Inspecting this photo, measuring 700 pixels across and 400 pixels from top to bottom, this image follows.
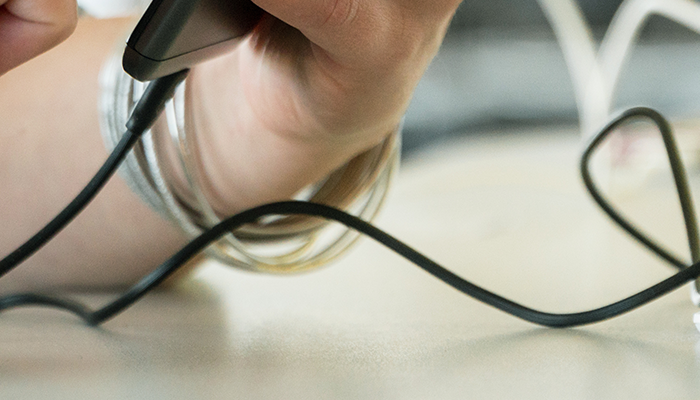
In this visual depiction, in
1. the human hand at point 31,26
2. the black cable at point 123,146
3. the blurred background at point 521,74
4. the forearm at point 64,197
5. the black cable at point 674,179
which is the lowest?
the forearm at point 64,197

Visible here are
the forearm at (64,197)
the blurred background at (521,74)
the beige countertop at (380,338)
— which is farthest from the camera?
the blurred background at (521,74)

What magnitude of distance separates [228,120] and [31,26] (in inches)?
5.6

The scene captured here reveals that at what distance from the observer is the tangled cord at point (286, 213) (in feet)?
0.65

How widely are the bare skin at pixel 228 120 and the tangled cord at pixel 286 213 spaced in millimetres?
51

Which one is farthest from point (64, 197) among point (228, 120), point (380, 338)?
point (380, 338)

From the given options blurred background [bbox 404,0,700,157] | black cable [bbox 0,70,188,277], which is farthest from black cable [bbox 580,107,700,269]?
blurred background [bbox 404,0,700,157]

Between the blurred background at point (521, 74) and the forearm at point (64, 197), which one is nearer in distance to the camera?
the forearm at point (64, 197)

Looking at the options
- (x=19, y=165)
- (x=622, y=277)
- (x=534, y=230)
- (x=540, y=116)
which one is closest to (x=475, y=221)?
(x=534, y=230)

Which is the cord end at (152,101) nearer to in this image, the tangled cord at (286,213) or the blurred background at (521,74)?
the tangled cord at (286,213)

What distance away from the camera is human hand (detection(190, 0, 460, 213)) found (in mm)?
211

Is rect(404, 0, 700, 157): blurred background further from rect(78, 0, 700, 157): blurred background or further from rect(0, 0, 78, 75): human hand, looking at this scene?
rect(0, 0, 78, 75): human hand

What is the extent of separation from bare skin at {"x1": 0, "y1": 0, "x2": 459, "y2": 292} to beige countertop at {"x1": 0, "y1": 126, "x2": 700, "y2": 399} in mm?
42

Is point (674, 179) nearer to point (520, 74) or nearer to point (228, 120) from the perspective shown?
point (228, 120)

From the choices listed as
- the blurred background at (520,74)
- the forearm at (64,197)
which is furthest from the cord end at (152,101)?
the blurred background at (520,74)
